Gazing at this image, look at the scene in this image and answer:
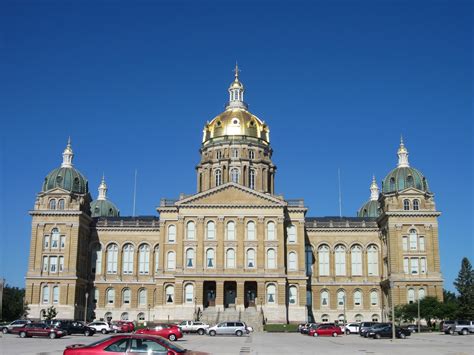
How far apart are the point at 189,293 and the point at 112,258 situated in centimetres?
1710

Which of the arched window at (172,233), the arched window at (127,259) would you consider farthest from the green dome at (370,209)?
the arched window at (127,259)

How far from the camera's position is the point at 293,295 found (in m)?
80.9

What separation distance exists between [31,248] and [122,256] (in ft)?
43.4

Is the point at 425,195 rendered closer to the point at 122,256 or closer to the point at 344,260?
the point at 344,260

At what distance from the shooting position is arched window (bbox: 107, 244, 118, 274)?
91.0 metres

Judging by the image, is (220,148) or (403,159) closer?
(403,159)

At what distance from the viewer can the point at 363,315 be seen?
87.9 metres

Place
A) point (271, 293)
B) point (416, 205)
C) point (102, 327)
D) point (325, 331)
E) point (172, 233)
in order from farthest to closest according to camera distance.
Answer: point (416, 205) < point (172, 233) < point (271, 293) < point (102, 327) < point (325, 331)

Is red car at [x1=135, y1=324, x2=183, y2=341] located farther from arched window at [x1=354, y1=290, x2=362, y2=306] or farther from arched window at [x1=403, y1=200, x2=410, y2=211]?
arched window at [x1=354, y1=290, x2=362, y2=306]

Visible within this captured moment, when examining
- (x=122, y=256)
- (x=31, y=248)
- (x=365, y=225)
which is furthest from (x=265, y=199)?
(x=31, y=248)

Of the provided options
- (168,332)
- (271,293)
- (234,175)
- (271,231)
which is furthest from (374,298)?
(168,332)

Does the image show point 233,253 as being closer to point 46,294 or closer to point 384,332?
point 46,294

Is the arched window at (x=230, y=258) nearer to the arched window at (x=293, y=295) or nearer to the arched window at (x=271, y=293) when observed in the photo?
the arched window at (x=271, y=293)

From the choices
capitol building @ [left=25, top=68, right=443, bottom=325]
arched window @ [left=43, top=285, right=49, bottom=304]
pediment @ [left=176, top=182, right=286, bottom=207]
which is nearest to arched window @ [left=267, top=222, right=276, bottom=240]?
capitol building @ [left=25, top=68, right=443, bottom=325]
